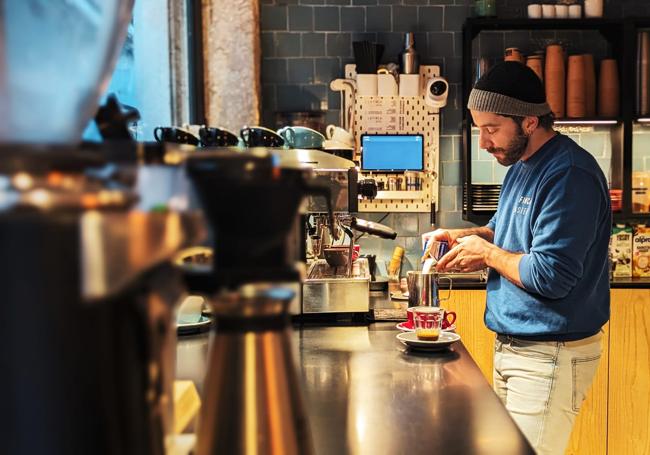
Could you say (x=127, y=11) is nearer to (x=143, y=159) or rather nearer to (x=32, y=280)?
(x=143, y=159)

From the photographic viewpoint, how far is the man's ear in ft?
9.25

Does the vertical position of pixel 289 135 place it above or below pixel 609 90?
below

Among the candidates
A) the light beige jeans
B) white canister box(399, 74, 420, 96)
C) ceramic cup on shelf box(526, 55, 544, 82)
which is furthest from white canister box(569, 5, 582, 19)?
the light beige jeans

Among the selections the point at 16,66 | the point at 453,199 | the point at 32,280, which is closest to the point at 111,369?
the point at 32,280

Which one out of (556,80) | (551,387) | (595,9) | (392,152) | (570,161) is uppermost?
(595,9)

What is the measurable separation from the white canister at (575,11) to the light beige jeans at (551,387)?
3123 mm

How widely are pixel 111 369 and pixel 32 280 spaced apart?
0.09 meters

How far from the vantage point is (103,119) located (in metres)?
0.80

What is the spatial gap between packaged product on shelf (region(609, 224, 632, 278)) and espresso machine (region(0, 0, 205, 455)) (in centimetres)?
492

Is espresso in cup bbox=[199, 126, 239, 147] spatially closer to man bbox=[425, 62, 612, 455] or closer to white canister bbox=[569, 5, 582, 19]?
man bbox=[425, 62, 612, 455]

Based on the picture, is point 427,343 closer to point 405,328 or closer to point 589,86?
point 405,328

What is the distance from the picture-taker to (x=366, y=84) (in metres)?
5.30

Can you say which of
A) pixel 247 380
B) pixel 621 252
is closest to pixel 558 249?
pixel 247 380

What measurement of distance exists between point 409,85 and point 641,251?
1997 millimetres
